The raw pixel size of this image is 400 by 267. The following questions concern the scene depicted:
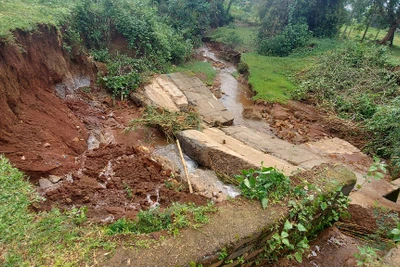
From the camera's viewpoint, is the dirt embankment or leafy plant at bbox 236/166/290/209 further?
the dirt embankment

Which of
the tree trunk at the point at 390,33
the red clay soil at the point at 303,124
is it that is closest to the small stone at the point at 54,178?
the red clay soil at the point at 303,124

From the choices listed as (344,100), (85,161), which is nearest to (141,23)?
(85,161)

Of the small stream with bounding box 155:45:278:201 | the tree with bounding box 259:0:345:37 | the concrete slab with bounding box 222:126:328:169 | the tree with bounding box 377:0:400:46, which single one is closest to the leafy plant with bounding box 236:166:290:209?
the small stream with bounding box 155:45:278:201

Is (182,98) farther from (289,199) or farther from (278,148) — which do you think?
(289,199)

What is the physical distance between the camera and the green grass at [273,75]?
9527mm

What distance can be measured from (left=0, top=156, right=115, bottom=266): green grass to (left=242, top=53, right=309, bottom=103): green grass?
7712mm

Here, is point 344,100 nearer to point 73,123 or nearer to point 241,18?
point 73,123

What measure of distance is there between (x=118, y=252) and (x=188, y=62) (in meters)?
10.3

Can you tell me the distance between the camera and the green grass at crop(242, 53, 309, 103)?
953 centimetres

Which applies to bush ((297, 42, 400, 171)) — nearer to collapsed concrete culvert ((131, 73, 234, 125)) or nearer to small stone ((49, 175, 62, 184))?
collapsed concrete culvert ((131, 73, 234, 125))

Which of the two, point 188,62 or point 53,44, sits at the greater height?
point 53,44

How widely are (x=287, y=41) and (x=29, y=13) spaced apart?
1075cm

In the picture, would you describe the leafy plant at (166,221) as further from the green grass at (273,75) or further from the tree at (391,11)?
the tree at (391,11)

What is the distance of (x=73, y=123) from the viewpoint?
6.05 metres
